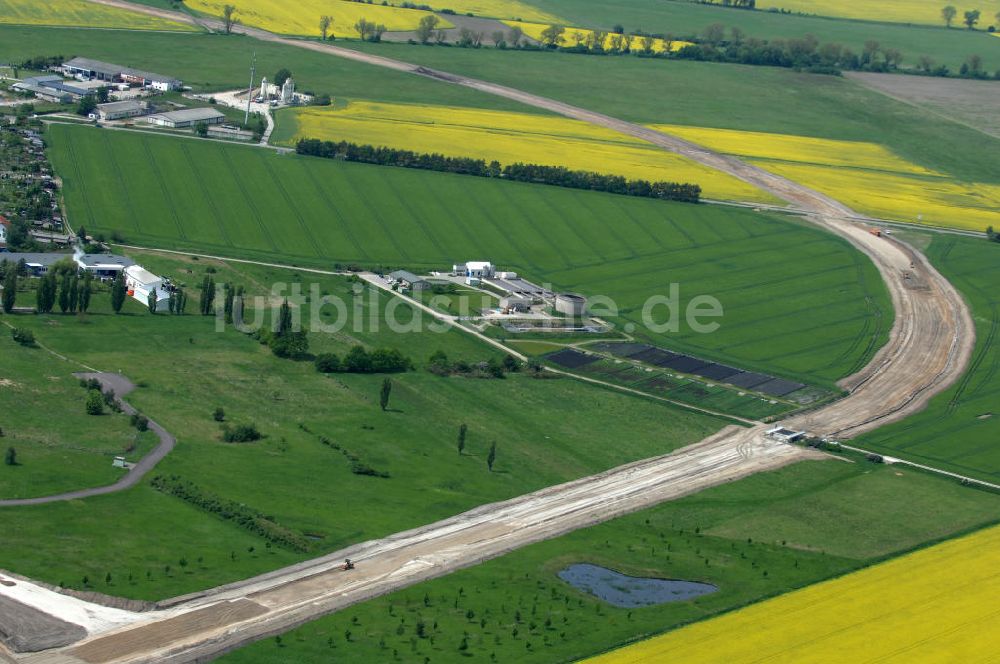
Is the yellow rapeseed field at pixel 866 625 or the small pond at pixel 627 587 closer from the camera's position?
the yellow rapeseed field at pixel 866 625

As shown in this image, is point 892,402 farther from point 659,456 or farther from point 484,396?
point 484,396

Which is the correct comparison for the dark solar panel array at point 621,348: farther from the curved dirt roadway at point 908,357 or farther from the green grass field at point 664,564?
the green grass field at point 664,564

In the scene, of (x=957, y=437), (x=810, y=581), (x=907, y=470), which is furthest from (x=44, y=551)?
(x=957, y=437)

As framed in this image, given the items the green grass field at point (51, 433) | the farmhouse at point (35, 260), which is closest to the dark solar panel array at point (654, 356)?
the green grass field at point (51, 433)

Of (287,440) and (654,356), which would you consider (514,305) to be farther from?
(287,440)

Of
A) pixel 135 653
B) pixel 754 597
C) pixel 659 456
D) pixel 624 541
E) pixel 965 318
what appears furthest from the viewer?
pixel 965 318

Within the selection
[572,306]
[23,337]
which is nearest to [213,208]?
[572,306]
